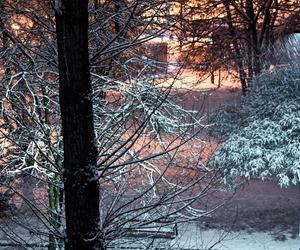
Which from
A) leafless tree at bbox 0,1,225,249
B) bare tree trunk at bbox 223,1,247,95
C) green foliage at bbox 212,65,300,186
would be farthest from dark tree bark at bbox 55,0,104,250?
bare tree trunk at bbox 223,1,247,95

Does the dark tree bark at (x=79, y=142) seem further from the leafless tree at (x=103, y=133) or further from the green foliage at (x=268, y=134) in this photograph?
the green foliage at (x=268, y=134)

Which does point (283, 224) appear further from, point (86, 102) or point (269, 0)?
point (86, 102)

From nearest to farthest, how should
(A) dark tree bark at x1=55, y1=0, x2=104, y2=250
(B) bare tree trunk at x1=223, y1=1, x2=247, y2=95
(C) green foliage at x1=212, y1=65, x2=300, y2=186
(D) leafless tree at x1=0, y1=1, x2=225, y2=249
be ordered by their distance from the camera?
(A) dark tree bark at x1=55, y1=0, x2=104, y2=250 < (D) leafless tree at x1=0, y1=1, x2=225, y2=249 < (C) green foliage at x1=212, y1=65, x2=300, y2=186 < (B) bare tree trunk at x1=223, y1=1, x2=247, y2=95

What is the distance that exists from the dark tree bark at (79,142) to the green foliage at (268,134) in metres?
6.92

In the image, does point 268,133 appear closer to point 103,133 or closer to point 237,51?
Result: point 103,133

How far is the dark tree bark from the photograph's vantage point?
3465 mm

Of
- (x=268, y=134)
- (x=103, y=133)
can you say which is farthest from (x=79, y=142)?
(x=268, y=134)

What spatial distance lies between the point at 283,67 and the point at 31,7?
707 centimetres

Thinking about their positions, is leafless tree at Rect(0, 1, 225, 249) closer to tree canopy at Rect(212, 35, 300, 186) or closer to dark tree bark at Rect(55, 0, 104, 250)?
dark tree bark at Rect(55, 0, 104, 250)

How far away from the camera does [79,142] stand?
355cm

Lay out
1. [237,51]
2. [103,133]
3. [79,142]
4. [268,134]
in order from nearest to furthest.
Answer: [79,142] → [103,133] → [268,134] → [237,51]

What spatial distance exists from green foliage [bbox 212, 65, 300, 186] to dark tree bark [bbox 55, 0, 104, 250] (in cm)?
692

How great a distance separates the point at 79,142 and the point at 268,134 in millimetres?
8571

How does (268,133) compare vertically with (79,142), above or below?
below
